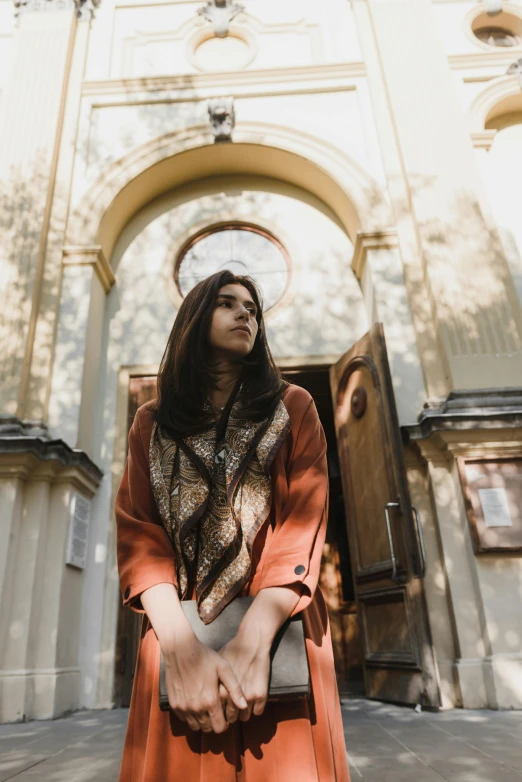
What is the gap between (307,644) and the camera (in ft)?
3.79

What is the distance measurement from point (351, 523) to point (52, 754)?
343 centimetres

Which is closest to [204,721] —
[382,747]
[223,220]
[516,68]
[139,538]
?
[139,538]

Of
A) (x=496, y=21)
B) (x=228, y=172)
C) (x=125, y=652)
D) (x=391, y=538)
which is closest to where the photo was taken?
(x=391, y=538)

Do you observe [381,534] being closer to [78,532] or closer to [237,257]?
[78,532]

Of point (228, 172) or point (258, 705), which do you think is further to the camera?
point (228, 172)

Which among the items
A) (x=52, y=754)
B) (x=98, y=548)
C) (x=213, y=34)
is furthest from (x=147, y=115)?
(x=52, y=754)

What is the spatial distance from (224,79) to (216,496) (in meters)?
7.86

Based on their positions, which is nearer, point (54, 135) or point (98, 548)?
point (98, 548)

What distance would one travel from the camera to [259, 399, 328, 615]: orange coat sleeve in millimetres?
1114

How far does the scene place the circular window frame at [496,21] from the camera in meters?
7.81

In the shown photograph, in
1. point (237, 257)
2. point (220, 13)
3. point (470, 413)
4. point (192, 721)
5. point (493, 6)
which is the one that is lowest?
point (192, 721)

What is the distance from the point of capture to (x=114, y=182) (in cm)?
699

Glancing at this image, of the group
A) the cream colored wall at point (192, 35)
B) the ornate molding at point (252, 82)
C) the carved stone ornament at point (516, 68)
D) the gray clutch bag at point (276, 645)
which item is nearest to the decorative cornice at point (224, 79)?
the ornate molding at point (252, 82)

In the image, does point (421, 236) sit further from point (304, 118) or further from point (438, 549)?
point (438, 549)
